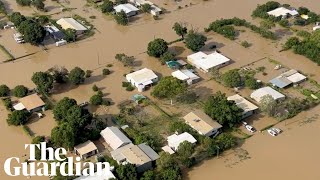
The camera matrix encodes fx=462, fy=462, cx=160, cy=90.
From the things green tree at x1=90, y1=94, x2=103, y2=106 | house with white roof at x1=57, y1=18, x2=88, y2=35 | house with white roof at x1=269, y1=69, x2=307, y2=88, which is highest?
house with white roof at x1=269, y1=69, x2=307, y2=88

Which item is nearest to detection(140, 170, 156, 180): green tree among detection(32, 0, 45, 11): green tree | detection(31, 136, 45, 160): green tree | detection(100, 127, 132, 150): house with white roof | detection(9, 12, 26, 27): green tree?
detection(100, 127, 132, 150): house with white roof

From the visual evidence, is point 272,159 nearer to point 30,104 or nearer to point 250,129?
point 250,129

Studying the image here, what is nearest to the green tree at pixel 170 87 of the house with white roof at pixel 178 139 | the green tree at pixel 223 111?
the green tree at pixel 223 111

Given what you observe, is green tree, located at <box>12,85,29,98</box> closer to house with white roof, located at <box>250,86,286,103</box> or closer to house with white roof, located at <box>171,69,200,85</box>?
house with white roof, located at <box>171,69,200,85</box>

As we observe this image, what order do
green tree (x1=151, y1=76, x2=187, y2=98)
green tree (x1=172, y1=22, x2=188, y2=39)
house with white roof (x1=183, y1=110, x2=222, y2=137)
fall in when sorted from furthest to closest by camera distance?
green tree (x1=172, y1=22, x2=188, y2=39) → green tree (x1=151, y1=76, x2=187, y2=98) → house with white roof (x1=183, y1=110, x2=222, y2=137)

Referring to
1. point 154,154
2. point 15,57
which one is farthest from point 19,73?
point 154,154

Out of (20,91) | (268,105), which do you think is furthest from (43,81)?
(268,105)

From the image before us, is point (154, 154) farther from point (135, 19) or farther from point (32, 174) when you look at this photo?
point (135, 19)
